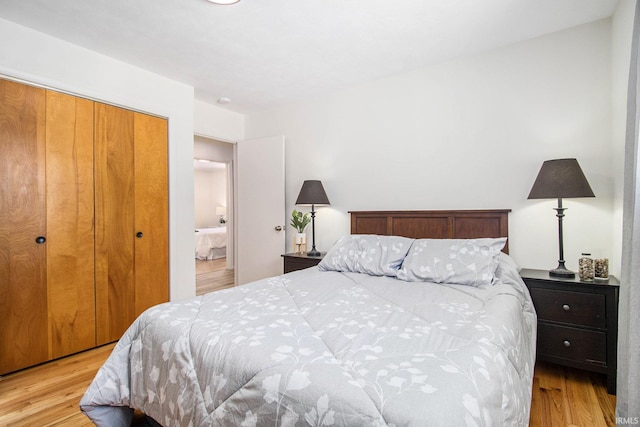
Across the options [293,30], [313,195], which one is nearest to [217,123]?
[313,195]

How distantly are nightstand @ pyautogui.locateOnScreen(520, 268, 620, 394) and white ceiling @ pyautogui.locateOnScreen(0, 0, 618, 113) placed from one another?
1.79 meters

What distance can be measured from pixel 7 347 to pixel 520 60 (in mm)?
4336

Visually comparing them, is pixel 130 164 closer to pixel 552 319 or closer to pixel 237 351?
pixel 237 351

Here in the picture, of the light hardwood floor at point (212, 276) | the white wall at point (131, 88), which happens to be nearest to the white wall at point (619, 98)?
the white wall at point (131, 88)

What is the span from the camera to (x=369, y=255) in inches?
99.8

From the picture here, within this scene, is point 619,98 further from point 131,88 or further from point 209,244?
point 209,244

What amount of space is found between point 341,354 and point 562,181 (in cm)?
198

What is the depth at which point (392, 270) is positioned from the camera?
2377 millimetres

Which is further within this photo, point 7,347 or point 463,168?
point 463,168

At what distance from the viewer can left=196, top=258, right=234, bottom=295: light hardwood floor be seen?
474cm

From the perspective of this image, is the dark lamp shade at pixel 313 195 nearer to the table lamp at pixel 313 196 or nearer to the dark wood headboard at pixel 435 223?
the table lamp at pixel 313 196

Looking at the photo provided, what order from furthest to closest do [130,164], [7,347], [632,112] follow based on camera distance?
[130,164] → [7,347] → [632,112]

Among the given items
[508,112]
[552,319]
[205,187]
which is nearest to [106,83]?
[508,112]

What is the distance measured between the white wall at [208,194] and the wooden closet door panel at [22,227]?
6.95 meters
